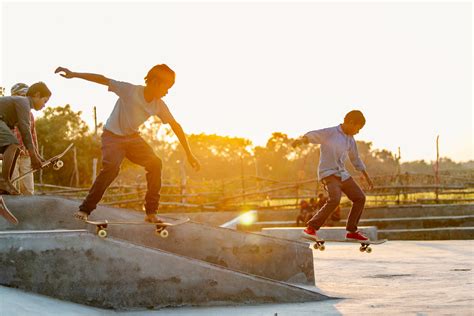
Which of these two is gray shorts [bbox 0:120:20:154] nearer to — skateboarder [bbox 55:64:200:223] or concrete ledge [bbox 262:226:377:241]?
skateboarder [bbox 55:64:200:223]

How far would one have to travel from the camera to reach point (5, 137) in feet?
23.3

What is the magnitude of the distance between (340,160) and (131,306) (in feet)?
11.4

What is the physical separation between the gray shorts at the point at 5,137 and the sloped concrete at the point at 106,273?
1.49 meters

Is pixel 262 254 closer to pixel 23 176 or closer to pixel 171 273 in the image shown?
pixel 171 273

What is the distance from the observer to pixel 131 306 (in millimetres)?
5895

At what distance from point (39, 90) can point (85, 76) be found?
1.09 metres

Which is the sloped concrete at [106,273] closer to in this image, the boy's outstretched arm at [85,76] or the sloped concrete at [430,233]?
the boy's outstretched arm at [85,76]

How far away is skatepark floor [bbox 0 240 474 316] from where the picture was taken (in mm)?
5371

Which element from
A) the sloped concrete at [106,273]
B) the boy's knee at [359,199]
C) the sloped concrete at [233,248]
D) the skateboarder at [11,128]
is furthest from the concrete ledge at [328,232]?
the sloped concrete at [106,273]

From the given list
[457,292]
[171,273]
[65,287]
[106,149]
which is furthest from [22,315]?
[457,292]

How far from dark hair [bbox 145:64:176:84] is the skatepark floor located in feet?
7.34

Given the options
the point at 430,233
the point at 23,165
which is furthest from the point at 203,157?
the point at 23,165

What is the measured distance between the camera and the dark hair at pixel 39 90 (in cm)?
739

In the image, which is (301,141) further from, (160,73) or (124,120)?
(124,120)
